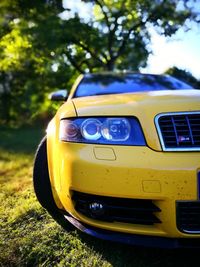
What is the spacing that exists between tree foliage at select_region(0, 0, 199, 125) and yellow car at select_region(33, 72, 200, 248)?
10899mm

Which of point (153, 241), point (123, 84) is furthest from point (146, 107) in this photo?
point (123, 84)

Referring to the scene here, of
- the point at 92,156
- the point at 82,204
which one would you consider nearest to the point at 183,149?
the point at 92,156

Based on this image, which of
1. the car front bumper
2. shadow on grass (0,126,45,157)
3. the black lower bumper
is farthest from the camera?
shadow on grass (0,126,45,157)

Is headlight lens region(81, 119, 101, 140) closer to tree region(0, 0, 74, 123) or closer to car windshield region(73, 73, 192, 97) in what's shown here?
car windshield region(73, 73, 192, 97)

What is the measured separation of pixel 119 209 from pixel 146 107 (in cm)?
62

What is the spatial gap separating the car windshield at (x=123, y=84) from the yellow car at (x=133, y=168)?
1454 mm

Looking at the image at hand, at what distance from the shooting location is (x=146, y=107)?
8.07 ft

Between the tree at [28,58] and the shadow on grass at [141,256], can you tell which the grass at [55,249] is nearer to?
the shadow on grass at [141,256]

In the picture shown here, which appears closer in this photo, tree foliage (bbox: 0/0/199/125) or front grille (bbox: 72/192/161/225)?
front grille (bbox: 72/192/161/225)

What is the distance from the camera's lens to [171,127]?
2.39 m

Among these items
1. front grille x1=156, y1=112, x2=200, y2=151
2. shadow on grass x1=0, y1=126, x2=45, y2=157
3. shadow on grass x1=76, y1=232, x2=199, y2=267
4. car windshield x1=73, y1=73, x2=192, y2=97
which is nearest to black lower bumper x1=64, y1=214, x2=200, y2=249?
shadow on grass x1=76, y1=232, x2=199, y2=267

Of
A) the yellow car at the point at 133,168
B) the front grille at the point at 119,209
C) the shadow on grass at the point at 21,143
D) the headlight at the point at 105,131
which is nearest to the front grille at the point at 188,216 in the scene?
the yellow car at the point at 133,168

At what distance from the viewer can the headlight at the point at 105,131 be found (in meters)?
2.39

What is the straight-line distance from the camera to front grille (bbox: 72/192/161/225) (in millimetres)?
2322
